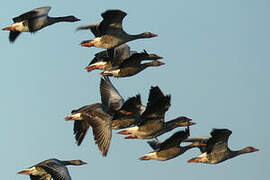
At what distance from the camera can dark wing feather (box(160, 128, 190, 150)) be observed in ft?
89.8

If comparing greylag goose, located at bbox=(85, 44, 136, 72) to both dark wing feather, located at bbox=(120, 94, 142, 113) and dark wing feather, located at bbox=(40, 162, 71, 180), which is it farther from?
dark wing feather, located at bbox=(40, 162, 71, 180)

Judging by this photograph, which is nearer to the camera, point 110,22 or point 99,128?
point 99,128

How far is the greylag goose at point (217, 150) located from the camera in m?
28.3

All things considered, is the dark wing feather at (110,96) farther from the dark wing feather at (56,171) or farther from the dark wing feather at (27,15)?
the dark wing feather at (56,171)

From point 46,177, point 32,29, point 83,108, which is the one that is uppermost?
point 32,29

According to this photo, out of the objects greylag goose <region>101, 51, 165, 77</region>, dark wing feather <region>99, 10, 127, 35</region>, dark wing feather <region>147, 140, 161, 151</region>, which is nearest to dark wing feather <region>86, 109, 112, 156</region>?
greylag goose <region>101, 51, 165, 77</region>

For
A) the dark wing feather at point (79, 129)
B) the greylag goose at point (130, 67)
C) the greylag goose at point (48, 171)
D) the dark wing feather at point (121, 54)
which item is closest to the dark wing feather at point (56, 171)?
the greylag goose at point (48, 171)

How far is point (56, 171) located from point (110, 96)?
21.0 ft

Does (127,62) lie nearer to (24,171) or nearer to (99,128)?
(99,128)

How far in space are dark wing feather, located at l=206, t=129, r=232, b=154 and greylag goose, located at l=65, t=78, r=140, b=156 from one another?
2971 millimetres

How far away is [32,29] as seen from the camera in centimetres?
2845

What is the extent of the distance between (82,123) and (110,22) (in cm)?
367

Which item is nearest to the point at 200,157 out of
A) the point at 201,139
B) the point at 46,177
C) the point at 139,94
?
the point at 201,139

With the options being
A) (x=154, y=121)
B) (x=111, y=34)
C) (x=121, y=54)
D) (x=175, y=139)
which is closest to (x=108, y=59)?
(x=121, y=54)
